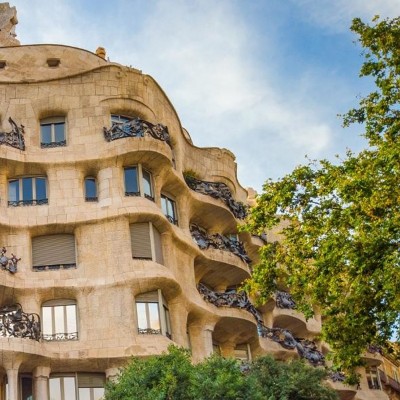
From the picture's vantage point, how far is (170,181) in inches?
1337

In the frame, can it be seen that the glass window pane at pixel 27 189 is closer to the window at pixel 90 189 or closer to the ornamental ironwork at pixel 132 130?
the window at pixel 90 189

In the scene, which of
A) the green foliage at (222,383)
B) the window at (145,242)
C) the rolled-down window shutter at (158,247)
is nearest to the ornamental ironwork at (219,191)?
the rolled-down window shutter at (158,247)

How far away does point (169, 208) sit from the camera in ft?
112

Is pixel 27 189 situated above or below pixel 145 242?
above

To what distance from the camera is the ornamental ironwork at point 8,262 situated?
94.6ft

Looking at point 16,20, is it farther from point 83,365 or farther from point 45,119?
point 83,365

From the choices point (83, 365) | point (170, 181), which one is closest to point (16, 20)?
point (170, 181)

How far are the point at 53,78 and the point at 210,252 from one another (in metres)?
10.0

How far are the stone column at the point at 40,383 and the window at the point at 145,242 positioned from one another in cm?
558

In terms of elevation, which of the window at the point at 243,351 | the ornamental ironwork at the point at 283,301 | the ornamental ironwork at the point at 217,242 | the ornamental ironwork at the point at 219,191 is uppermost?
the ornamental ironwork at the point at 219,191

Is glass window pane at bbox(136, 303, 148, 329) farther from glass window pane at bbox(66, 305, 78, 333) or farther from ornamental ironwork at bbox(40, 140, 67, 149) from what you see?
ornamental ironwork at bbox(40, 140, 67, 149)

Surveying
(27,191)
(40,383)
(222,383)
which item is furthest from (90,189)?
(222,383)

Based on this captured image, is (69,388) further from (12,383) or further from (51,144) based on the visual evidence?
(51,144)

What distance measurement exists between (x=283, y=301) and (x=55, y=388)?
16734mm
